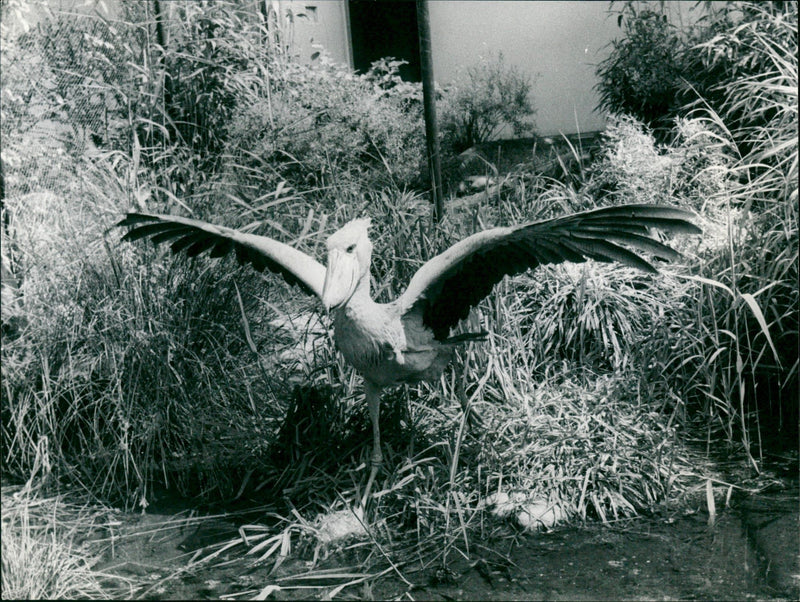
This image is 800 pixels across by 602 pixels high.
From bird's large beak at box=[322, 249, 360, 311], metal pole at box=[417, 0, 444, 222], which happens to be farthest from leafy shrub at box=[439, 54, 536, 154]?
bird's large beak at box=[322, 249, 360, 311]

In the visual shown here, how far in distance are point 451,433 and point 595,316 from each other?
3.19 ft

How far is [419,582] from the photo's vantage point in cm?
295

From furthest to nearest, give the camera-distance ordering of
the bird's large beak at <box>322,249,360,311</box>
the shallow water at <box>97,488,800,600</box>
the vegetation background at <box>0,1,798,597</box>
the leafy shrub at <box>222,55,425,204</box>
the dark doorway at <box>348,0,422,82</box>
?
the leafy shrub at <box>222,55,425,204</box>
the dark doorway at <box>348,0,422,82</box>
the vegetation background at <box>0,1,798,597</box>
the bird's large beak at <box>322,249,360,311</box>
the shallow water at <box>97,488,800,600</box>

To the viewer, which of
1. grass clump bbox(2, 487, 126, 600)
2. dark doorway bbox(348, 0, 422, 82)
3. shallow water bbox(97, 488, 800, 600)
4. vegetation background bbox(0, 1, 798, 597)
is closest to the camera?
grass clump bbox(2, 487, 126, 600)

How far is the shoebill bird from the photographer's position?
2979 millimetres

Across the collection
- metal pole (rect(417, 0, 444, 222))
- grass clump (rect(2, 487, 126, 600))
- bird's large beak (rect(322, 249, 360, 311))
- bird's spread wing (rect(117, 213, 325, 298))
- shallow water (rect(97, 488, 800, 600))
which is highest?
metal pole (rect(417, 0, 444, 222))

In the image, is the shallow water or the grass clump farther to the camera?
the shallow water

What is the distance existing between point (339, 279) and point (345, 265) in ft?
0.19

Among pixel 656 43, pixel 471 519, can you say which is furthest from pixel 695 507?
pixel 656 43

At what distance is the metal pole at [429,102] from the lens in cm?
388

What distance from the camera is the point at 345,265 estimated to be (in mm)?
3195

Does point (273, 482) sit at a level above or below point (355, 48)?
below

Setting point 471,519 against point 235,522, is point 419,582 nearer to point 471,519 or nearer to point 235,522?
point 471,519

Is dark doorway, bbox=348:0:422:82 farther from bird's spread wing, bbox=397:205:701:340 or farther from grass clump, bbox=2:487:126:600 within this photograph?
grass clump, bbox=2:487:126:600
